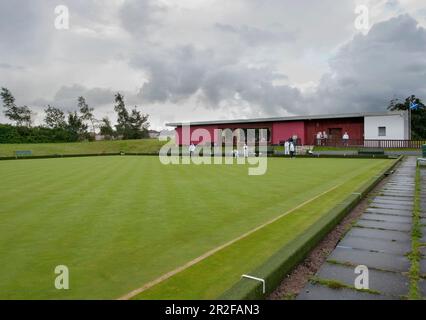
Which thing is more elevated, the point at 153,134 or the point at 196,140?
the point at 153,134

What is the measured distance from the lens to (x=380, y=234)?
439 cm

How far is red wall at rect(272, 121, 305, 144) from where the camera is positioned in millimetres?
33544

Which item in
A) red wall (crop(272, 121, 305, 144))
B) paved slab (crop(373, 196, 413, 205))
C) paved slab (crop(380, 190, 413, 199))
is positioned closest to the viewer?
paved slab (crop(373, 196, 413, 205))

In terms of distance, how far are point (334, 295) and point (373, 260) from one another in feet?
3.29

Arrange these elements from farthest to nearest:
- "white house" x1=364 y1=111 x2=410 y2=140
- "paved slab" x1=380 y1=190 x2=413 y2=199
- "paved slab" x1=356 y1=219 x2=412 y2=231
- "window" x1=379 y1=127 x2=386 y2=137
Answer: "window" x1=379 y1=127 x2=386 y2=137, "white house" x1=364 y1=111 x2=410 y2=140, "paved slab" x1=380 y1=190 x2=413 y2=199, "paved slab" x1=356 y1=219 x2=412 y2=231

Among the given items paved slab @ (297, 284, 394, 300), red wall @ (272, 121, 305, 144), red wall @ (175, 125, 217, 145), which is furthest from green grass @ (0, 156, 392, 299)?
red wall @ (175, 125, 217, 145)

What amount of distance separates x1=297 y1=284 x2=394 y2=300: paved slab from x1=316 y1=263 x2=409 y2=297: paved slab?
0.14m

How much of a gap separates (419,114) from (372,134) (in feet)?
72.7

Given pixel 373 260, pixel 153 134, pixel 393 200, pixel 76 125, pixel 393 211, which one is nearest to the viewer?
pixel 373 260

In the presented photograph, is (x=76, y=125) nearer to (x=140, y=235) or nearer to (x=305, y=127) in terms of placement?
(x=305, y=127)

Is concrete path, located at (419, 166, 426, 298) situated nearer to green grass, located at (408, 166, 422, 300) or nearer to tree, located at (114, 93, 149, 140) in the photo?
green grass, located at (408, 166, 422, 300)

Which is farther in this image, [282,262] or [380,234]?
[380,234]

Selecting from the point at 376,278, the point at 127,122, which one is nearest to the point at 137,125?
the point at 127,122
